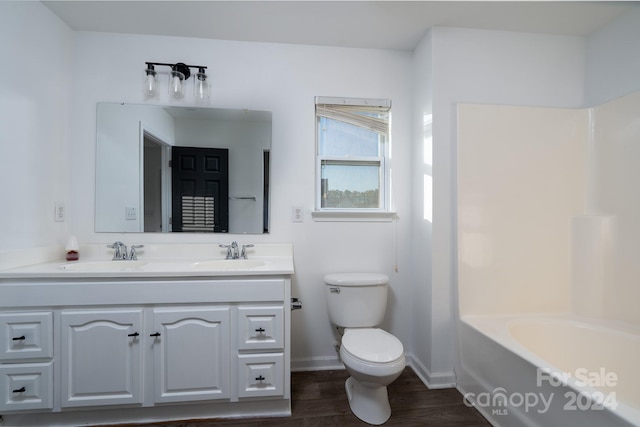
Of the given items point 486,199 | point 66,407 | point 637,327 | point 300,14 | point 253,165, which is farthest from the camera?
point 253,165

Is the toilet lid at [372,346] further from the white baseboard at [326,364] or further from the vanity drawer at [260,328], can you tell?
the white baseboard at [326,364]

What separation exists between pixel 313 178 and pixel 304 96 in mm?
600

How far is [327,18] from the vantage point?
65.4 inches

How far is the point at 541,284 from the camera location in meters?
1.76

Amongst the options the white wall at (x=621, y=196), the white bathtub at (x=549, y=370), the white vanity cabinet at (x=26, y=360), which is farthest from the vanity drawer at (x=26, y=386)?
the white wall at (x=621, y=196)

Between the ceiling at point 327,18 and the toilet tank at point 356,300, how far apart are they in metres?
1.65

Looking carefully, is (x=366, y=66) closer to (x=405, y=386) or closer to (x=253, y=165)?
(x=253, y=165)

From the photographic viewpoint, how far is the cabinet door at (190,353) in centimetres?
138

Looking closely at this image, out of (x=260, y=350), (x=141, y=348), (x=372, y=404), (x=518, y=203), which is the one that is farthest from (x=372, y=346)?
(x=518, y=203)

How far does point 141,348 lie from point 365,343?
117 cm

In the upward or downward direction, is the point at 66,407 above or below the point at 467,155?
below

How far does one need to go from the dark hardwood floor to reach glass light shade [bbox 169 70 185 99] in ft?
6.52

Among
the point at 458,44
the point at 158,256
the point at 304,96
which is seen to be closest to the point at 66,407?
the point at 158,256

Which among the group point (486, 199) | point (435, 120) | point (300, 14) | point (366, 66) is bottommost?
point (486, 199)
